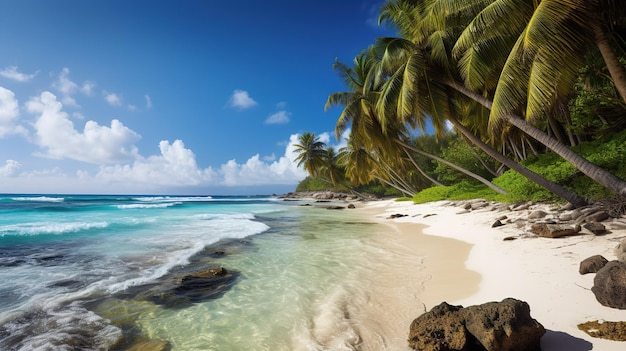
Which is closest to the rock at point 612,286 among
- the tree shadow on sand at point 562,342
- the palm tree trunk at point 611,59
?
the tree shadow on sand at point 562,342

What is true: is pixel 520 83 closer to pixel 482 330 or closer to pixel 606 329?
pixel 606 329

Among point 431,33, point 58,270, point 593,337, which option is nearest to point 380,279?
point 593,337

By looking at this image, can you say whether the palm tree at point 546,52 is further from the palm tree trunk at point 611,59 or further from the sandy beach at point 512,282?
the sandy beach at point 512,282

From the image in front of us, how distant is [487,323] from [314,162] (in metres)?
48.2

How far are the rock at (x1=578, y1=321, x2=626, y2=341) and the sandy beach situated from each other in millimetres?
68

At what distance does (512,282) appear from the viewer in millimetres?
4660


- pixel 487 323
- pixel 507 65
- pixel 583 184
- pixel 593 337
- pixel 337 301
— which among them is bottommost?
pixel 337 301

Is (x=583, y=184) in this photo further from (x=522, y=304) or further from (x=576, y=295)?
(x=522, y=304)

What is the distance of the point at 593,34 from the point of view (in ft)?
20.1

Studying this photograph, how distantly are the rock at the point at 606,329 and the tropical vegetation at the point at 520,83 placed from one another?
503 centimetres

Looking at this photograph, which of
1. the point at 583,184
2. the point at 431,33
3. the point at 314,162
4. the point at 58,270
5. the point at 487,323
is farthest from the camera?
the point at 314,162

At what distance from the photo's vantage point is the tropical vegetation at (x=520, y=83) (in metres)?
6.16

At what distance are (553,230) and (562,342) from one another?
5.24 m

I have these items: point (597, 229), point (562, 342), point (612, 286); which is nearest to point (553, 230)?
point (597, 229)
